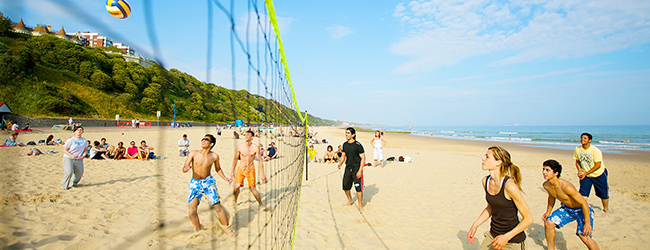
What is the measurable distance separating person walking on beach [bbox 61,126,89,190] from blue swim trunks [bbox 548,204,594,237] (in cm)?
703

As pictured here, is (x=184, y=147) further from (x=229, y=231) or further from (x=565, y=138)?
(x=565, y=138)

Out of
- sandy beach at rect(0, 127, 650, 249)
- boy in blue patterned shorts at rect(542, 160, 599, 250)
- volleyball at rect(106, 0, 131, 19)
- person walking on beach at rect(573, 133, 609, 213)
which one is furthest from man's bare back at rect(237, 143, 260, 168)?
person walking on beach at rect(573, 133, 609, 213)

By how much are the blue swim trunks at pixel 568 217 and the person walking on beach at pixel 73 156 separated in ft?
23.1

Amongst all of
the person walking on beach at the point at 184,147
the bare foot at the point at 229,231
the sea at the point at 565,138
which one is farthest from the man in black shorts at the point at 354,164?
the sea at the point at 565,138

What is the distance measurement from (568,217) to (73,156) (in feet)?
24.1

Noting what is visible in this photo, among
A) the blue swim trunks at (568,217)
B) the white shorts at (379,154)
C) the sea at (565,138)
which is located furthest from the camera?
the sea at (565,138)

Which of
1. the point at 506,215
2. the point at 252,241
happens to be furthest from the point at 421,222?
Result: the point at 252,241

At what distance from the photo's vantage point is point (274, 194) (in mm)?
5344

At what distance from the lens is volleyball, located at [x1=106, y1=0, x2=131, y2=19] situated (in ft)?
3.17

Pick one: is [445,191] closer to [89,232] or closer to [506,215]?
[506,215]

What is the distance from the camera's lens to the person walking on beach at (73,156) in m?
5.05

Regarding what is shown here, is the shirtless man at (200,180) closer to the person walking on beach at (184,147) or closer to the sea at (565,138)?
the person walking on beach at (184,147)

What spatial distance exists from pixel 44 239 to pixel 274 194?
10.1 ft

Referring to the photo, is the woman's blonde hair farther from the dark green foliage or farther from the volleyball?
the volleyball
